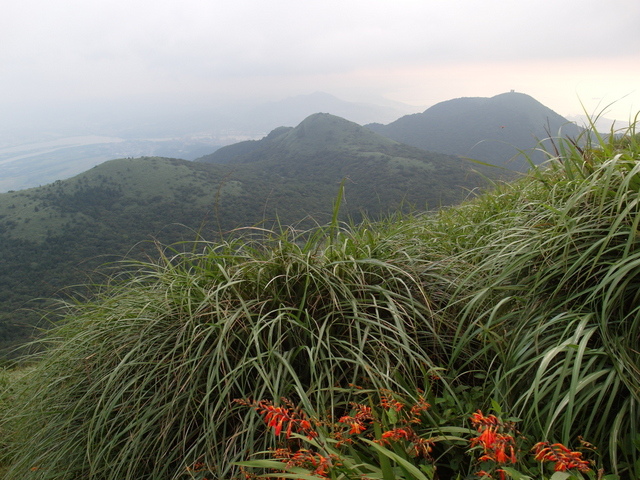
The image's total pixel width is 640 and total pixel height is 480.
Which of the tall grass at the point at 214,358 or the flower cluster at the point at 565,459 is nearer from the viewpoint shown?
the flower cluster at the point at 565,459

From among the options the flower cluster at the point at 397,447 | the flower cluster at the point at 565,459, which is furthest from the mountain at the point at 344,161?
the flower cluster at the point at 565,459

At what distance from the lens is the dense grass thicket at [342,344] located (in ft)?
3.83

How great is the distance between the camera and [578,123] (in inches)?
92.6

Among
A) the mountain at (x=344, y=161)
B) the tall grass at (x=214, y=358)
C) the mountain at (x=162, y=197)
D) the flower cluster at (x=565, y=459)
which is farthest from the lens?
the mountain at (x=344, y=161)

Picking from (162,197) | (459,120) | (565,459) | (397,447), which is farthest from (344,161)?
(565,459)

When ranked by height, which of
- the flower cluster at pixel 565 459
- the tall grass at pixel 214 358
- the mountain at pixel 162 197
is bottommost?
the mountain at pixel 162 197

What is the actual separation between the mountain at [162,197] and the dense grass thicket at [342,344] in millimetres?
22262

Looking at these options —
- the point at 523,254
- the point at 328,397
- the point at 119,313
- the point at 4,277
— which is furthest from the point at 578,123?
the point at 4,277

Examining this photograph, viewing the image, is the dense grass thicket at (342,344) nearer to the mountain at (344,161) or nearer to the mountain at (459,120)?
the mountain at (344,161)

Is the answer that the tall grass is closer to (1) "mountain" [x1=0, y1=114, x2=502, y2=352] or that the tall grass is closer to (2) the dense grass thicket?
(2) the dense grass thicket

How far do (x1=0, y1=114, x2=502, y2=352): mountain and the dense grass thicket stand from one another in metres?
22.3

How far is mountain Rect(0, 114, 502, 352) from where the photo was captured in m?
35.2

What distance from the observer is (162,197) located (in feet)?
190

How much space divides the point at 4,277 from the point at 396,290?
4403 cm
